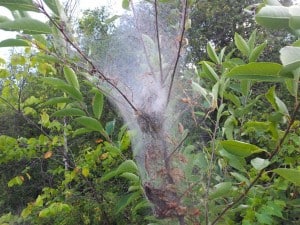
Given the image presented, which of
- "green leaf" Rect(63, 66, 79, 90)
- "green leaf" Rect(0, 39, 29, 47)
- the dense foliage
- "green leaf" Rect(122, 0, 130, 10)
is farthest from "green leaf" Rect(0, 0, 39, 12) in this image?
"green leaf" Rect(122, 0, 130, 10)

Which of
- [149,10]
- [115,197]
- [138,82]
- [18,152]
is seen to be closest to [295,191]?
[138,82]

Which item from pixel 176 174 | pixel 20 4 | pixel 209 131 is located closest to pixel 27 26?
pixel 20 4

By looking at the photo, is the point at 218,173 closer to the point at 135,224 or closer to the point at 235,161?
the point at 235,161

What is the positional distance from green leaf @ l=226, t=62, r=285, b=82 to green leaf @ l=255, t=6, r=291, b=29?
8 centimetres

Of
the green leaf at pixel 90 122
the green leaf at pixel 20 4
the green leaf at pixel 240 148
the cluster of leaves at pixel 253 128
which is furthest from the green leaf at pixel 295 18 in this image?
the green leaf at pixel 90 122

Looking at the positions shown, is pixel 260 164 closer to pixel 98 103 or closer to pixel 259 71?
pixel 259 71

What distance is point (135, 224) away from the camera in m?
2.10

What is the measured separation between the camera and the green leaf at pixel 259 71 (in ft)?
2.10

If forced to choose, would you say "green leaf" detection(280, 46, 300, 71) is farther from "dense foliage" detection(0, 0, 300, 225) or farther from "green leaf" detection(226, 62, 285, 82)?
"green leaf" detection(226, 62, 285, 82)

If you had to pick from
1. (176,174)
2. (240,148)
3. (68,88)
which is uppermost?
(68,88)

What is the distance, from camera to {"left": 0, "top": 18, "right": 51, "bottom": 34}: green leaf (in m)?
0.86

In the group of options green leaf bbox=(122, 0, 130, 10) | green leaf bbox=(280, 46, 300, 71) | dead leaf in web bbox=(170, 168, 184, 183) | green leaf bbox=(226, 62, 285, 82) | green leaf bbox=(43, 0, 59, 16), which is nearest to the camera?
green leaf bbox=(280, 46, 300, 71)

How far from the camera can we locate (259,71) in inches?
25.6

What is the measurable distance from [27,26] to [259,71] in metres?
0.52
